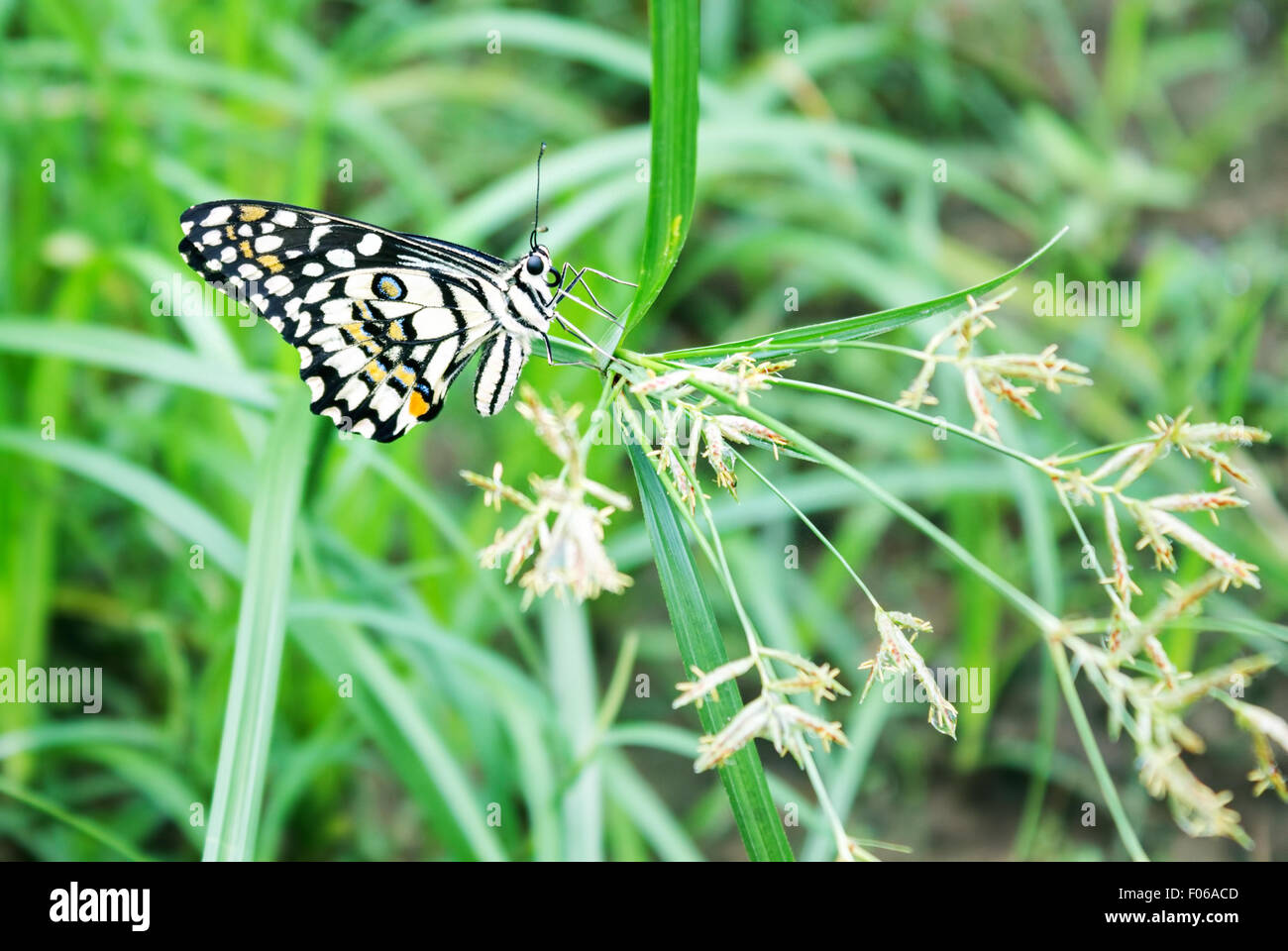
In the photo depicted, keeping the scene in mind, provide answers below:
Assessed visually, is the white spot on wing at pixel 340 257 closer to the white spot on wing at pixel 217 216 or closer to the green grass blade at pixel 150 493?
the white spot on wing at pixel 217 216

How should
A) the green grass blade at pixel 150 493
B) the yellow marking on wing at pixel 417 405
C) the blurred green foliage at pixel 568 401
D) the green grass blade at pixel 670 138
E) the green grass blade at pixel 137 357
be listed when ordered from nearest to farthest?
the green grass blade at pixel 670 138, the yellow marking on wing at pixel 417 405, the green grass blade at pixel 137 357, the green grass blade at pixel 150 493, the blurred green foliage at pixel 568 401

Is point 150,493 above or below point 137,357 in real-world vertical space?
below

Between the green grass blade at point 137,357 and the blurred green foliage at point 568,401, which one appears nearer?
the green grass blade at point 137,357

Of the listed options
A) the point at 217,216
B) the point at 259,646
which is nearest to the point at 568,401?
the point at 217,216

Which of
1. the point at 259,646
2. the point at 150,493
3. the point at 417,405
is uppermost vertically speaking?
the point at 417,405

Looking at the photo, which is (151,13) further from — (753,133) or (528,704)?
(528,704)

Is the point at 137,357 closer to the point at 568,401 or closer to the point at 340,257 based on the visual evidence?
the point at 340,257

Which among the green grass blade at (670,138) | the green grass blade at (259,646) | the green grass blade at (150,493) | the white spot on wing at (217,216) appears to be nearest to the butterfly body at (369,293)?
the white spot on wing at (217,216)

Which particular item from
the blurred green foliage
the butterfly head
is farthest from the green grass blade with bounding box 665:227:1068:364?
the blurred green foliage
